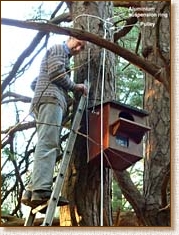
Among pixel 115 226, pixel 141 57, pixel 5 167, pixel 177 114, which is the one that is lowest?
pixel 115 226

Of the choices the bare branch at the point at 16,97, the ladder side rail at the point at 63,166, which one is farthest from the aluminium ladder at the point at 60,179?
the bare branch at the point at 16,97

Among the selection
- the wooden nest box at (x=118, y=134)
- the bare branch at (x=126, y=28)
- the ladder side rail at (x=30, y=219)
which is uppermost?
the bare branch at (x=126, y=28)

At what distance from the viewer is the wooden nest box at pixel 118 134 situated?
233 cm

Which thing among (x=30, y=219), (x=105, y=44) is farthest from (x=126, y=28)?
(x=30, y=219)

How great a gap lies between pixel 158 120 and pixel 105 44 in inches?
12.7

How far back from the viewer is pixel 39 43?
2.36m

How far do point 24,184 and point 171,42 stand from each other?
70 centimetres

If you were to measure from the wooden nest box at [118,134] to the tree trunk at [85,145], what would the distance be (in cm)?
3

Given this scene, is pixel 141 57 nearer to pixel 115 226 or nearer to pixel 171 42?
pixel 171 42

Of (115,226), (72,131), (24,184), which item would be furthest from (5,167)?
(115,226)

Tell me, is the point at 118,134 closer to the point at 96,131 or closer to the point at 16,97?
the point at 96,131

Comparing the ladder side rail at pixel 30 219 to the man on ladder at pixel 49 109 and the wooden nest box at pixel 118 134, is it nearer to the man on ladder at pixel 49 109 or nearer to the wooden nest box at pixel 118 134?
the man on ladder at pixel 49 109

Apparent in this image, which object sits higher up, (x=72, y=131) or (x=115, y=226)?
(x=72, y=131)

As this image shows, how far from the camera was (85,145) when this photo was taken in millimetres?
2385
